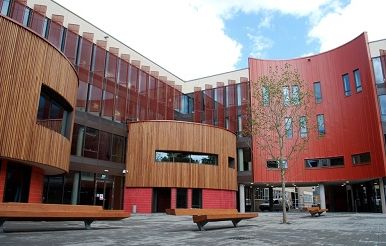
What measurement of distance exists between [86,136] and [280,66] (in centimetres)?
2250

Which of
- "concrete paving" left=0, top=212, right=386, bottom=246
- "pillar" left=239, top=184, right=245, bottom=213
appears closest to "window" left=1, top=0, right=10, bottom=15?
"concrete paving" left=0, top=212, right=386, bottom=246

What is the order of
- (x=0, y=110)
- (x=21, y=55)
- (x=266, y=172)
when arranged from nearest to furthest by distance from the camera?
(x=0, y=110)
(x=21, y=55)
(x=266, y=172)

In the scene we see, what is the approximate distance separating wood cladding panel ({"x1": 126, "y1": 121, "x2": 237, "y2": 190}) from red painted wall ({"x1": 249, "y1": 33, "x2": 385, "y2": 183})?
6585mm

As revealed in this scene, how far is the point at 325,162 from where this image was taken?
A: 34.0m

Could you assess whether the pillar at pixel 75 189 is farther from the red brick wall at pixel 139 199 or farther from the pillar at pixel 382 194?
the pillar at pixel 382 194

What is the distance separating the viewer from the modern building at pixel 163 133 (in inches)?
812

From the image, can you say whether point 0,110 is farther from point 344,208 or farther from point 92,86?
point 344,208

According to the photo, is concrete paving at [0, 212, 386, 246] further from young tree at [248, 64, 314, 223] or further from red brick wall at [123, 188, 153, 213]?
red brick wall at [123, 188, 153, 213]

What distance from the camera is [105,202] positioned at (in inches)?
1127

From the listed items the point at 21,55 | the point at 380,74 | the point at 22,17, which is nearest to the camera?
the point at 21,55

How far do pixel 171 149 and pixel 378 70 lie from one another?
2071 cm

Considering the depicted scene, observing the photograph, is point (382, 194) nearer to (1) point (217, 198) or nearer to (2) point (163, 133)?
(1) point (217, 198)

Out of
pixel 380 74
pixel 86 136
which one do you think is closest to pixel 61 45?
pixel 86 136

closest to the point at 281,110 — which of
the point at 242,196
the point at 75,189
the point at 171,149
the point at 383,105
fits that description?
the point at 171,149
